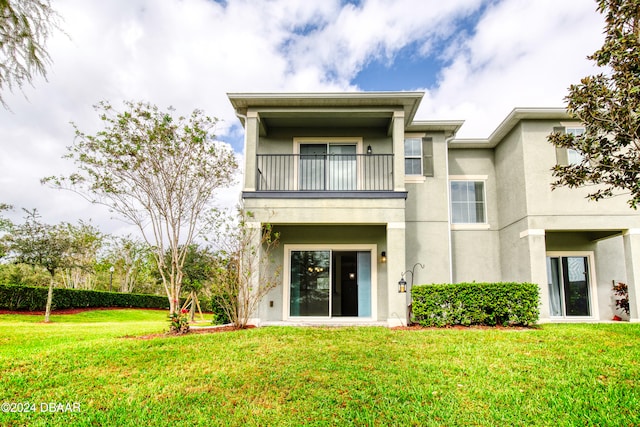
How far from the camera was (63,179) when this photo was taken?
8.91 metres

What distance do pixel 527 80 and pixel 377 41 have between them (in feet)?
18.9

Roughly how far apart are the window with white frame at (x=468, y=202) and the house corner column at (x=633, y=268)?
12.0 ft

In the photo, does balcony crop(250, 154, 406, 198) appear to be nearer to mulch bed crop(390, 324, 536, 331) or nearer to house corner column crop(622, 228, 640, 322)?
mulch bed crop(390, 324, 536, 331)

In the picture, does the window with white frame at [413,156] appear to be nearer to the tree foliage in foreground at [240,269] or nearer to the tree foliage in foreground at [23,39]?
the tree foliage in foreground at [240,269]

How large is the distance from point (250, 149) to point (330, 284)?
4302 mm

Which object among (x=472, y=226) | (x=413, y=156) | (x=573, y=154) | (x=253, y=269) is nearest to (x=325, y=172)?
(x=413, y=156)

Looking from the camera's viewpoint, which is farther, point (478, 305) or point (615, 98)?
point (478, 305)

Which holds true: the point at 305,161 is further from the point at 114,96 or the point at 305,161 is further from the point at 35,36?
the point at 35,36

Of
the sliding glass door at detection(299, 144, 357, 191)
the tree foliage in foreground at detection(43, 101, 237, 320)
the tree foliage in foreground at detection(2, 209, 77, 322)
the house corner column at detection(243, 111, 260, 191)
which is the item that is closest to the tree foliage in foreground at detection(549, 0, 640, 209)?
the sliding glass door at detection(299, 144, 357, 191)

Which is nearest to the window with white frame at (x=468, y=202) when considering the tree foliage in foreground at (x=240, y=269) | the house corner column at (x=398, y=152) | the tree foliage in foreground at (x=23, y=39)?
the house corner column at (x=398, y=152)

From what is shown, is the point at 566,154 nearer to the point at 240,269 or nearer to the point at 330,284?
the point at 330,284

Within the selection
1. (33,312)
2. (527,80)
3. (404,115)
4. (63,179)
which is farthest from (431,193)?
(33,312)

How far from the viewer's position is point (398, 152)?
1016 centimetres

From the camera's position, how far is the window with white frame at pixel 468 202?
12.4 m
